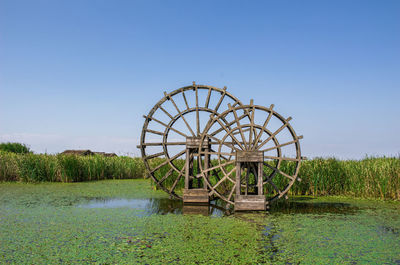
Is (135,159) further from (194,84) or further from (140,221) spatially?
(140,221)

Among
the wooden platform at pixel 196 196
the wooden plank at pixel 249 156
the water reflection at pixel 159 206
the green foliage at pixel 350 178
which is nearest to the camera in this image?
the water reflection at pixel 159 206

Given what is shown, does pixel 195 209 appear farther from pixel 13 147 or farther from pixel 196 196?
pixel 13 147

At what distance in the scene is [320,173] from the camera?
33.0 ft

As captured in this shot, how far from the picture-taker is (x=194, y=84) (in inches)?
385

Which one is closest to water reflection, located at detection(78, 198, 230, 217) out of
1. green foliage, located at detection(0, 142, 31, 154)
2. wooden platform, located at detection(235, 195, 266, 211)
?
wooden platform, located at detection(235, 195, 266, 211)

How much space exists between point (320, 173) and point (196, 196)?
12.4ft

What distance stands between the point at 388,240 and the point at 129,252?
381cm

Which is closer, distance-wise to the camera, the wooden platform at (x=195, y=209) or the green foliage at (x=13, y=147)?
the wooden platform at (x=195, y=209)

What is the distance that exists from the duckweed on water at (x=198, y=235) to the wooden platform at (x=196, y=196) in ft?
1.29

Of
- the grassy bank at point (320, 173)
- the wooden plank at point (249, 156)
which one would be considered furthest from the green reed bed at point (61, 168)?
the wooden plank at point (249, 156)

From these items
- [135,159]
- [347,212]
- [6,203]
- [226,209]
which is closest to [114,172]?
[135,159]

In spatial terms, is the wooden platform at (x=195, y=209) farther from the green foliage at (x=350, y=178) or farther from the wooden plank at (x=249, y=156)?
the green foliage at (x=350, y=178)

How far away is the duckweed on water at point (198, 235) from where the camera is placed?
4.36 meters

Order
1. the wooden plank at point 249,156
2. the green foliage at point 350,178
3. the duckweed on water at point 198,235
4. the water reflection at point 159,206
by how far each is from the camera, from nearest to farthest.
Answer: the duckweed on water at point 198,235, the water reflection at point 159,206, the wooden plank at point 249,156, the green foliage at point 350,178
